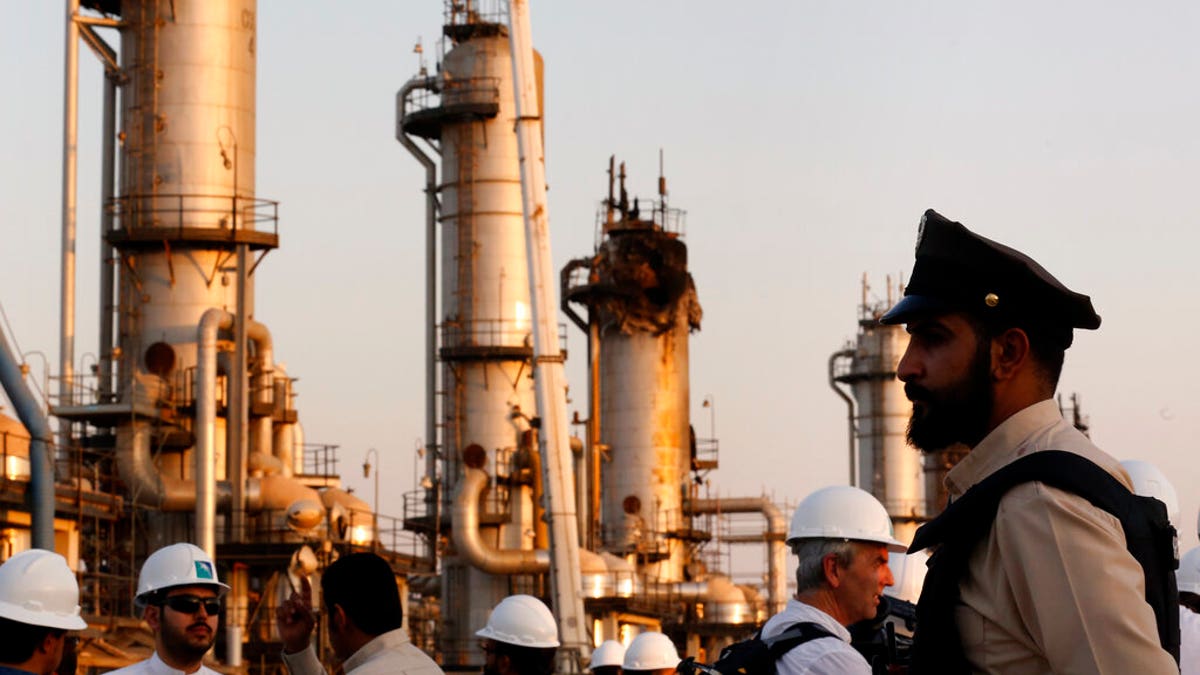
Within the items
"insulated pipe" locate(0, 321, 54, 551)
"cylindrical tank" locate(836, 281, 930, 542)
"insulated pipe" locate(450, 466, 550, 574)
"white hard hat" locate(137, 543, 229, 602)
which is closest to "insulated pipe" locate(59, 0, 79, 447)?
"insulated pipe" locate(450, 466, 550, 574)

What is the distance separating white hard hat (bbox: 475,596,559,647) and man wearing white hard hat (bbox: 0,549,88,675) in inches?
104

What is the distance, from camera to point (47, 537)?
17969 mm

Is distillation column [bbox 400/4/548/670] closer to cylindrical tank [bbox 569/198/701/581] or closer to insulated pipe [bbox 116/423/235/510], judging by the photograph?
cylindrical tank [bbox 569/198/701/581]

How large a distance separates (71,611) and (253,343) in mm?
29899

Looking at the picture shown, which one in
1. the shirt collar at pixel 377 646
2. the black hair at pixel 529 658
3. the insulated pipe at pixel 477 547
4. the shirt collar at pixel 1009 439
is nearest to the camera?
the shirt collar at pixel 1009 439

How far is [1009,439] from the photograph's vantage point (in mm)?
3514

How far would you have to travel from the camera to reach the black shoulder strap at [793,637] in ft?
19.9

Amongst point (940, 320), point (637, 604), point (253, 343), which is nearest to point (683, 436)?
point (637, 604)

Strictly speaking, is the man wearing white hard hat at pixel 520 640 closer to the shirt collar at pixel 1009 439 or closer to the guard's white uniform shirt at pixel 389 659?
the guard's white uniform shirt at pixel 389 659

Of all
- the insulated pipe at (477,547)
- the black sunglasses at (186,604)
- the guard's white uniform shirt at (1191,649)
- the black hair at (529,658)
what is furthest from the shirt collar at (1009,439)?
the insulated pipe at (477,547)

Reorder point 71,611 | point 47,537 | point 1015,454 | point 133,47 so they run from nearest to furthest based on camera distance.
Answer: point 1015,454 → point 71,611 → point 47,537 → point 133,47

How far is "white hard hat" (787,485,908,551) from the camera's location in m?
6.56

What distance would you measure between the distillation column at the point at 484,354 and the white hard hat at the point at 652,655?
32686mm

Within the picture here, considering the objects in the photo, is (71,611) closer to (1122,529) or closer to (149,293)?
(1122,529)
